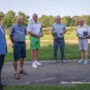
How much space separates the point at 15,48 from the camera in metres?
10.9

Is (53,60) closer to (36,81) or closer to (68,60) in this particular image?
(68,60)

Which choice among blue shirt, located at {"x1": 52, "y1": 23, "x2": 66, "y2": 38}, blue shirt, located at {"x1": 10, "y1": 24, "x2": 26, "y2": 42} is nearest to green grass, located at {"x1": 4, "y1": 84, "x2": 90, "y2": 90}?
blue shirt, located at {"x1": 10, "y1": 24, "x2": 26, "y2": 42}

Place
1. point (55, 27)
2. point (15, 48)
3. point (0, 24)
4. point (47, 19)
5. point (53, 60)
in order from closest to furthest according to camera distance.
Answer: point (0, 24)
point (15, 48)
point (55, 27)
point (53, 60)
point (47, 19)

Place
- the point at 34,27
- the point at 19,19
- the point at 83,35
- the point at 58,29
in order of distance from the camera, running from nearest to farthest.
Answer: the point at 19,19, the point at 34,27, the point at 83,35, the point at 58,29

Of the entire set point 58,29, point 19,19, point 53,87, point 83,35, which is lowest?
point 53,87

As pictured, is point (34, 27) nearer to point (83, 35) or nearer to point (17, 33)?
point (17, 33)

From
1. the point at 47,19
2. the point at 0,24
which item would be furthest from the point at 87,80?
the point at 47,19

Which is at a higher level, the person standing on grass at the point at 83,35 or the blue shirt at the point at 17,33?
the blue shirt at the point at 17,33

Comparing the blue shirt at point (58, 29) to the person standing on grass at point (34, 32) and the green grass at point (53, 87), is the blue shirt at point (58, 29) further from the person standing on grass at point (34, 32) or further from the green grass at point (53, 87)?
the green grass at point (53, 87)

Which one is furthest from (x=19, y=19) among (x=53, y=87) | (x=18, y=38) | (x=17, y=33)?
(x=53, y=87)

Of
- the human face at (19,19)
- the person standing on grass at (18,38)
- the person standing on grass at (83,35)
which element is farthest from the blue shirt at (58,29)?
the human face at (19,19)

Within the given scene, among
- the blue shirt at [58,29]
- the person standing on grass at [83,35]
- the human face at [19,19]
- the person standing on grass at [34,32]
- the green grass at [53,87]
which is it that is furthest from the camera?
the blue shirt at [58,29]

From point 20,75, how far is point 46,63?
2.87 meters

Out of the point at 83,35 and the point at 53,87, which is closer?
the point at 53,87
